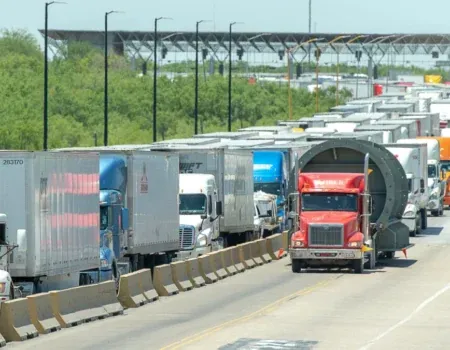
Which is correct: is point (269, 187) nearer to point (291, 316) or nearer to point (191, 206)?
point (191, 206)

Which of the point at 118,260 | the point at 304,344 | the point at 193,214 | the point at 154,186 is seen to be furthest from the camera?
the point at 193,214

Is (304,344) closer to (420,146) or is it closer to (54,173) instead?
(54,173)

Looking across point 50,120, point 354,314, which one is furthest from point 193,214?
point 50,120

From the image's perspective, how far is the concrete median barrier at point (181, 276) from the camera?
130ft

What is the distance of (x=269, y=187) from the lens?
61281 millimetres

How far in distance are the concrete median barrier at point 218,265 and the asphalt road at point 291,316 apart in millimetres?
349

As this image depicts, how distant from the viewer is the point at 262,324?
3106 cm

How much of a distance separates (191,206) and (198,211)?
259 mm

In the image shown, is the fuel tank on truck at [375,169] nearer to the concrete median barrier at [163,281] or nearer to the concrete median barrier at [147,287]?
the concrete median barrier at [163,281]

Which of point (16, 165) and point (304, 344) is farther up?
point (16, 165)

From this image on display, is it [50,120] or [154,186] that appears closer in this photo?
[154,186]

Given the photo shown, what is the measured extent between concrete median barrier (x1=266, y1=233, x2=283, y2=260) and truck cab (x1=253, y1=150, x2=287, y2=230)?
6920 millimetres

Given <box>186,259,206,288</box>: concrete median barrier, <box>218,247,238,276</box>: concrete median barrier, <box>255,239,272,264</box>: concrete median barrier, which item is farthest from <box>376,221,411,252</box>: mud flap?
<box>186,259,206,288</box>: concrete median barrier

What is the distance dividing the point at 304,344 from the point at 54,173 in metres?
7.97
